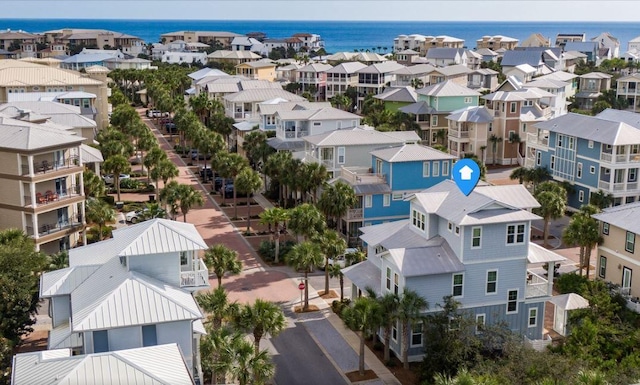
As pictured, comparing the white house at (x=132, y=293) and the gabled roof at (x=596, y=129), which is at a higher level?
the gabled roof at (x=596, y=129)

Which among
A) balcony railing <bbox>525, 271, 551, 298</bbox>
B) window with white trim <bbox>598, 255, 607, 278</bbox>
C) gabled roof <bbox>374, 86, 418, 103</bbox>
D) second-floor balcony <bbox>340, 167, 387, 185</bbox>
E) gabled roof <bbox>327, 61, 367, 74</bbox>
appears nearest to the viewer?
balcony railing <bbox>525, 271, 551, 298</bbox>

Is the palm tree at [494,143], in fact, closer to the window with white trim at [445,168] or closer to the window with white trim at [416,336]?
the window with white trim at [445,168]

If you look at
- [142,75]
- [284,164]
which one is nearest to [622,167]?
[284,164]

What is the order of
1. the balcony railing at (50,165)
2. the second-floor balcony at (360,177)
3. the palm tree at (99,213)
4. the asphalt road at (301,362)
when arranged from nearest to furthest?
the asphalt road at (301,362) < the balcony railing at (50,165) < the palm tree at (99,213) < the second-floor balcony at (360,177)

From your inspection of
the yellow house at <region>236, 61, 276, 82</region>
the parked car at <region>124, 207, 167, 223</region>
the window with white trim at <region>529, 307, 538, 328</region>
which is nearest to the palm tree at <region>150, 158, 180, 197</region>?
the parked car at <region>124, 207, 167, 223</region>

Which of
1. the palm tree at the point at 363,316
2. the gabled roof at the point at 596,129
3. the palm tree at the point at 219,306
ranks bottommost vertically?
the palm tree at the point at 363,316

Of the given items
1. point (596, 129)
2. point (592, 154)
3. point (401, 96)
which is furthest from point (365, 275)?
point (401, 96)

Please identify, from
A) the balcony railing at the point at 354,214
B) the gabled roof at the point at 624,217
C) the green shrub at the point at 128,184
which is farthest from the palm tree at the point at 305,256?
the green shrub at the point at 128,184

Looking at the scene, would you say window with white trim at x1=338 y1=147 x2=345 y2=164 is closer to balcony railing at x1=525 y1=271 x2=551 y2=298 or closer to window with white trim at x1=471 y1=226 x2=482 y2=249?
balcony railing at x1=525 y1=271 x2=551 y2=298
